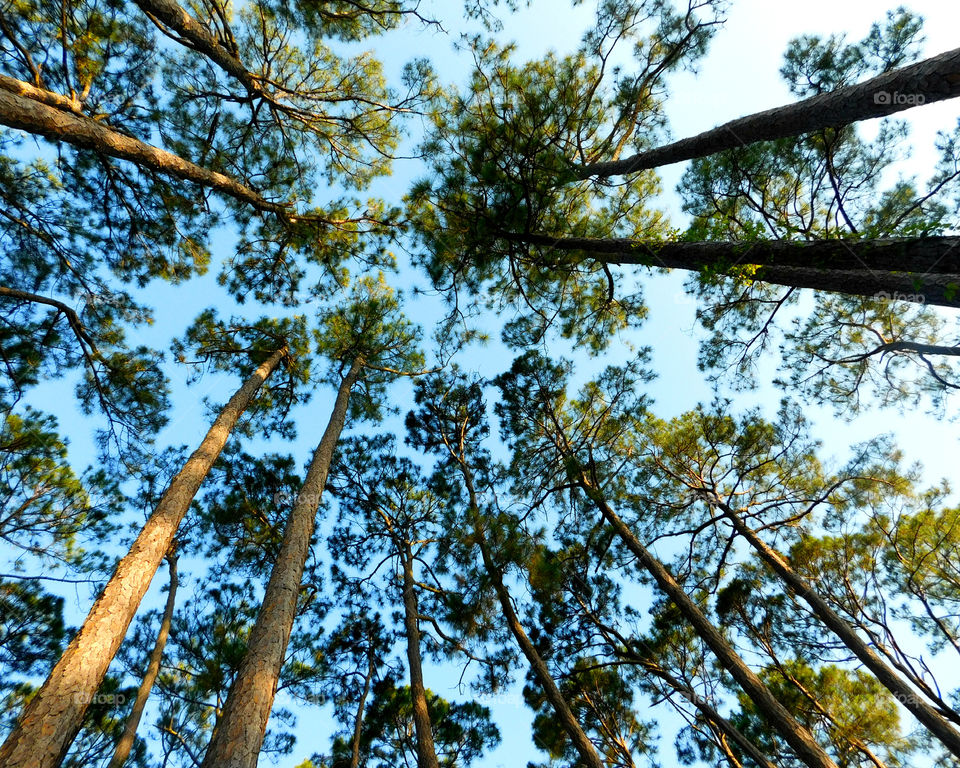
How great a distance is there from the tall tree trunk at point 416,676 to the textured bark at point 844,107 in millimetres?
6883

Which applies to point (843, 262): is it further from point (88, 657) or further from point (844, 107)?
point (88, 657)

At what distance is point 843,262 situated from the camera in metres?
3.27

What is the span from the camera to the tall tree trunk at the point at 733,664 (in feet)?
13.3

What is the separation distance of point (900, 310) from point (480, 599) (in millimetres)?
6558

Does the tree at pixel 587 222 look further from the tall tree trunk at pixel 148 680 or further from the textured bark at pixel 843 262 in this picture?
the tall tree trunk at pixel 148 680

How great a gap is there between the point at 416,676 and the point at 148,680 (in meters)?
3.61

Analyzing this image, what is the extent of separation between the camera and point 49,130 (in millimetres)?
3471

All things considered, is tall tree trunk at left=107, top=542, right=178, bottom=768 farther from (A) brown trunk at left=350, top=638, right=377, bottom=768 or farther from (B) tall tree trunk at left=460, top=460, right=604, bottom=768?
(B) tall tree trunk at left=460, top=460, right=604, bottom=768

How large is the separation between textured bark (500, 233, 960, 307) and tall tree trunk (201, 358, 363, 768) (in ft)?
15.8

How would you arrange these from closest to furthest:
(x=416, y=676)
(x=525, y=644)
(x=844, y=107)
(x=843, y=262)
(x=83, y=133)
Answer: (x=844, y=107) → (x=843, y=262) → (x=83, y=133) → (x=416, y=676) → (x=525, y=644)

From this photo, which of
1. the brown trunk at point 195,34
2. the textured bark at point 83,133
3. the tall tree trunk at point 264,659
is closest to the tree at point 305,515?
the tall tree trunk at point 264,659

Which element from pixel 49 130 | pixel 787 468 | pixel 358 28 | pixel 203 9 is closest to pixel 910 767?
pixel 787 468

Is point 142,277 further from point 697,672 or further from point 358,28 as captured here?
point 697,672

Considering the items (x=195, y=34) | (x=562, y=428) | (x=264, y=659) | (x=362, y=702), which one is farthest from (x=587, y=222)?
(x=362, y=702)
